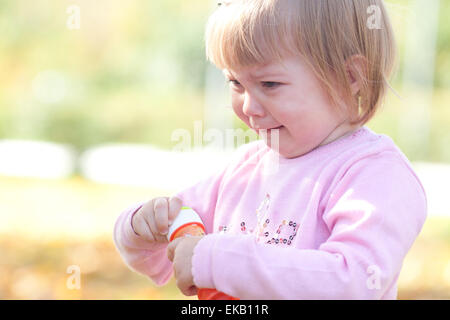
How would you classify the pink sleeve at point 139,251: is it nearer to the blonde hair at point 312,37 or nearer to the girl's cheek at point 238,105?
the girl's cheek at point 238,105

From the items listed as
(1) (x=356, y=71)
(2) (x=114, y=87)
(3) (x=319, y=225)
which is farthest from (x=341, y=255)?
(2) (x=114, y=87)

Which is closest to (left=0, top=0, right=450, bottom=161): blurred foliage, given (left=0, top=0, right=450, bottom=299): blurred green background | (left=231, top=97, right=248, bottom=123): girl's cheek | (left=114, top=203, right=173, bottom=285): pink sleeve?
(left=0, top=0, right=450, bottom=299): blurred green background

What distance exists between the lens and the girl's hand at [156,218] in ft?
5.18

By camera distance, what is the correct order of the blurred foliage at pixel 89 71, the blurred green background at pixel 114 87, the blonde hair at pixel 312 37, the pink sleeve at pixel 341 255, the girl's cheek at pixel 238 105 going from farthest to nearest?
1. the blurred foliage at pixel 89 71
2. the blurred green background at pixel 114 87
3. the girl's cheek at pixel 238 105
4. the blonde hair at pixel 312 37
5. the pink sleeve at pixel 341 255

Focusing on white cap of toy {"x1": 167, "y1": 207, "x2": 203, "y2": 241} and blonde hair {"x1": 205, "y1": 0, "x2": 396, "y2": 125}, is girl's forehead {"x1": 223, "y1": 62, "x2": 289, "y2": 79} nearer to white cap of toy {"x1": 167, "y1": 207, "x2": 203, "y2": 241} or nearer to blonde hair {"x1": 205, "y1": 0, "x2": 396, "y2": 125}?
blonde hair {"x1": 205, "y1": 0, "x2": 396, "y2": 125}

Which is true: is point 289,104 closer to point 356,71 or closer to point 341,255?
point 356,71

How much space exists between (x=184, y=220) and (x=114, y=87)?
268 inches

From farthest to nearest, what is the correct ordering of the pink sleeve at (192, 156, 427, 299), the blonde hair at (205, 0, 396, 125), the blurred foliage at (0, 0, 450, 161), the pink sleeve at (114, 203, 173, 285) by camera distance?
the blurred foliage at (0, 0, 450, 161) → the pink sleeve at (114, 203, 173, 285) → the blonde hair at (205, 0, 396, 125) → the pink sleeve at (192, 156, 427, 299)

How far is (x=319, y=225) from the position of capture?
55.9 inches

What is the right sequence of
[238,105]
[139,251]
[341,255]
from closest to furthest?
[341,255]
[238,105]
[139,251]

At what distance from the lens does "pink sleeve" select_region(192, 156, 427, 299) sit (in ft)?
4.13

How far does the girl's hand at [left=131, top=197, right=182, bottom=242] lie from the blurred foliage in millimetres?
6135

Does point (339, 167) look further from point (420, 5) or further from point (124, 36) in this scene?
point (124, 36)

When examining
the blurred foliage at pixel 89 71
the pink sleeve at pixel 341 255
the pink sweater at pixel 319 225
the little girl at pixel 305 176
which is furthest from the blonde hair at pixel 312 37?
the blurred foliage at pixel 89 71
